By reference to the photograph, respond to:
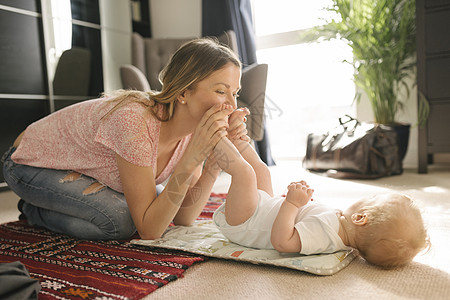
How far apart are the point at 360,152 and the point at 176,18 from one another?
2314 millimetres

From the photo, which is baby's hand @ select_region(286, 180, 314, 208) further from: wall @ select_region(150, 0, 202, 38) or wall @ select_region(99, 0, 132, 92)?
wall @ select_region(150, 0, 202, 38)

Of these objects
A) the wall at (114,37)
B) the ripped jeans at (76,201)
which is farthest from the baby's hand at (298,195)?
the wall at (114,37)

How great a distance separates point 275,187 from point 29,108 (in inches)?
70.0

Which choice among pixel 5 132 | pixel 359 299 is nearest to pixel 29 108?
pixel 5 132

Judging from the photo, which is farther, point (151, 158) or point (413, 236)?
point (151, 158)

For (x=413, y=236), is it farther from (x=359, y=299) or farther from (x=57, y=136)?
(x=57, y=136)

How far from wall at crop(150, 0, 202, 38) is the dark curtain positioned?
0.80 ft

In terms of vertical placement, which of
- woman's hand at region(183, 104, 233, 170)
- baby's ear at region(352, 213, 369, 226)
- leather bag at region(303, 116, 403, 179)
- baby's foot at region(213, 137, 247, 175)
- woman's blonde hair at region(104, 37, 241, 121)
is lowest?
leather bag at region(303, 116, 403, 179)

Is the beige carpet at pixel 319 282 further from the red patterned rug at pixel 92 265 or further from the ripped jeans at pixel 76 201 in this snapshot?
the ripped jeans at pixel 76 201

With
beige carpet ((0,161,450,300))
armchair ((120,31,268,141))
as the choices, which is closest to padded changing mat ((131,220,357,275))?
beige carpet ((0,161,450,300))

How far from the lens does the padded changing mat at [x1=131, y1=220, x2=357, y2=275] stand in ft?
2.99

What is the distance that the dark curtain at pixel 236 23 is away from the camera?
3.16 m

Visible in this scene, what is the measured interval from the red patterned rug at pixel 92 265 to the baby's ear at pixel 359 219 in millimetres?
395

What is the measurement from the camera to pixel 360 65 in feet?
8.53
